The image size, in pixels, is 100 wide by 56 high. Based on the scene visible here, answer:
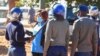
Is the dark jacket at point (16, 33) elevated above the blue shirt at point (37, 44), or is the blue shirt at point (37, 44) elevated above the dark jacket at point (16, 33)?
the dark jacket at point (16, 33)

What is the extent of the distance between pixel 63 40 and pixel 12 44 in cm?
100

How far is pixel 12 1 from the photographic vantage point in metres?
19.9

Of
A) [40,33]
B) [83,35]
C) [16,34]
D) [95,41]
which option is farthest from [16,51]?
[95,41]

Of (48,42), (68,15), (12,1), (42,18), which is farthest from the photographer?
(12,1)

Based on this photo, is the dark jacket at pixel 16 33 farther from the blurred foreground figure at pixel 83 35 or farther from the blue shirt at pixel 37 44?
the blurred foreground figure at pixel 83 35

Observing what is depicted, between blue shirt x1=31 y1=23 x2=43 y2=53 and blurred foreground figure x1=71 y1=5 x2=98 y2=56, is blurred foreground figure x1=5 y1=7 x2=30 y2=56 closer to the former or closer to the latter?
blue shirt x1=31 y1=23 x2=43 y2=53

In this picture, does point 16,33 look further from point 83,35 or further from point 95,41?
point 95,41

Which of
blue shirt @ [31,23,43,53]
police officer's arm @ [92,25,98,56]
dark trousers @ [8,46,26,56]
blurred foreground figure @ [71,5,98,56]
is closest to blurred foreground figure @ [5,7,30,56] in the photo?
dark trousers @ [8,46,26,56]

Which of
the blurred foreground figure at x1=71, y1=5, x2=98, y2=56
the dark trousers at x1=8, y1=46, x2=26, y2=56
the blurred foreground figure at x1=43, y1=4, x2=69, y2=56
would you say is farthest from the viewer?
the dark trousers at x1=8, y1=46, x2=26, y2=56

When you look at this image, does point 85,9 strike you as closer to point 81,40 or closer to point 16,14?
point 81,40

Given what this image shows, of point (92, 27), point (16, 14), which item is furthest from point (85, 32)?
point (16, 14)

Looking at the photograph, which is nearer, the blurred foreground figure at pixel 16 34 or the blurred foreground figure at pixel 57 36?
the blurred foreground figure at pixel 57 36

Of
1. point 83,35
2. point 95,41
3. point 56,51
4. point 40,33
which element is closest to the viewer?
point 56,51

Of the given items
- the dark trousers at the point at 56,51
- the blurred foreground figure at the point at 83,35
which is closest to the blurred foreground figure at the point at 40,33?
the dark trousers at the point at 56,51
